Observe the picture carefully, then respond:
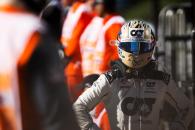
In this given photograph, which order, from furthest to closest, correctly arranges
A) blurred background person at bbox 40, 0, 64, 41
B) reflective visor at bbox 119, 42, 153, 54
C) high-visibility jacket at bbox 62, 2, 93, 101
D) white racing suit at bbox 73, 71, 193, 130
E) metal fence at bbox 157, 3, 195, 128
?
metal fence at bbox 157, 3, 195, 128 < high-visibility jacket at bbox 62, 2, 93, 101 < blurred background person at bbox 40, 0, 64, 41 < reflective visor at bbox 119, 42, 153, 54 < white racing suit at bbox 73, 71, 193, 130

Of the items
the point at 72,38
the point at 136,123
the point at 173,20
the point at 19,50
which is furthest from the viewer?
the point at 173,20

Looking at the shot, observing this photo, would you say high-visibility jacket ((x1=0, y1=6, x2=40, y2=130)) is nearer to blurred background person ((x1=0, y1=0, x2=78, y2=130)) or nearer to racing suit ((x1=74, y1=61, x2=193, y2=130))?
blurred background person ((x1=0, y1=0, x2=78, y2=130))

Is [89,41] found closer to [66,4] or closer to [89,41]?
[89,41]

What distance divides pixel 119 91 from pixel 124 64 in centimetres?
22

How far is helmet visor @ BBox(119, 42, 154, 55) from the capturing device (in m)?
6.82

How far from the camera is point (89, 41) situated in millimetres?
11086

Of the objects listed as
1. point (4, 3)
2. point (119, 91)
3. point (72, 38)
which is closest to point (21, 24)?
point (4, 3)

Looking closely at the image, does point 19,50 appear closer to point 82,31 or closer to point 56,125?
point 56,125

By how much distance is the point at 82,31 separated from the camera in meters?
11.1

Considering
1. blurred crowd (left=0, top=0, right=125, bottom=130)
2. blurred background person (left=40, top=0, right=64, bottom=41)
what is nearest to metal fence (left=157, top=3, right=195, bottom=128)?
blurred background person (left=40, top=0, right=64, bottom=41)

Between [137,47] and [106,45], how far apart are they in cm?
403

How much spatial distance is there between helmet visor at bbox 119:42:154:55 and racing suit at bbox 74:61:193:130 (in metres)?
0.21

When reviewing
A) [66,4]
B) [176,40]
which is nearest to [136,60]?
[66,4]


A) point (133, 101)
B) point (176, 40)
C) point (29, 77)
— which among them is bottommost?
point (176, 40)
